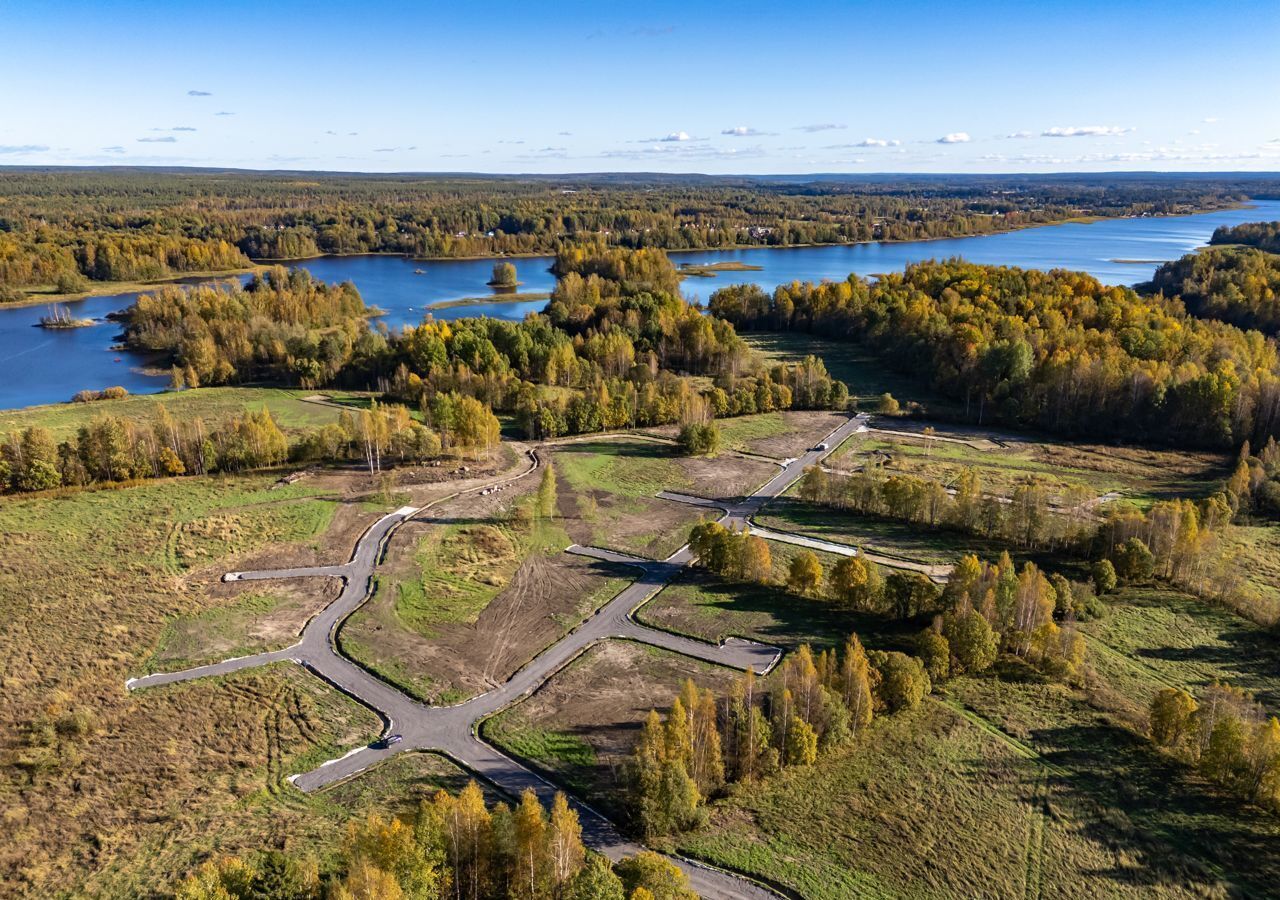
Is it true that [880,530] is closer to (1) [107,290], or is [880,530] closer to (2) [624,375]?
(2) [624,375]

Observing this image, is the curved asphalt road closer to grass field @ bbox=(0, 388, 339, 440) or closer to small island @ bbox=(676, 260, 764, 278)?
grass field @ bbox=(0, 388, 339, 440)

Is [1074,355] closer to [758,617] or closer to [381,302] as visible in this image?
[758,617]

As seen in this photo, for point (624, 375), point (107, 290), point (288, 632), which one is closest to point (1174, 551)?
point (288, 632)

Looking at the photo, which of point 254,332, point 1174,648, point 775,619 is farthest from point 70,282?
point 1174,648

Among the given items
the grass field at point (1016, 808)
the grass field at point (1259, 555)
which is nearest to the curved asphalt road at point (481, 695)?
the grass field at point (1016, 808)

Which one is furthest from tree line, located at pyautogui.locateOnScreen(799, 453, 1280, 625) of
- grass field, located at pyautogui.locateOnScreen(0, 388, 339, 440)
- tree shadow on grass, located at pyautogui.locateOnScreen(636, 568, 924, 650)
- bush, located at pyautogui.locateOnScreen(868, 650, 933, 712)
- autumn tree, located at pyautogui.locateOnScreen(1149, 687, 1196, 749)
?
grass field, located at pyautogui.locateOnScreen(0, 388, 339, 440)
